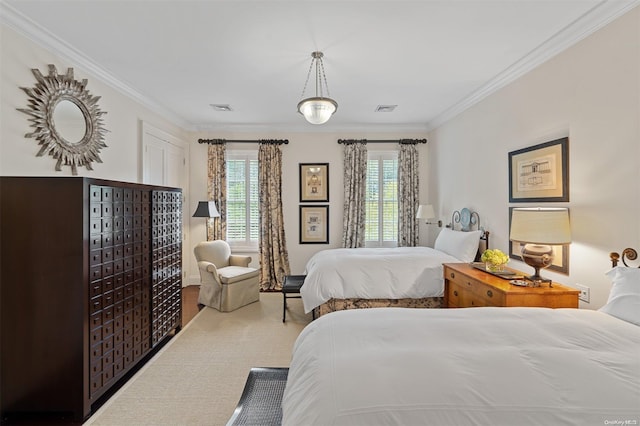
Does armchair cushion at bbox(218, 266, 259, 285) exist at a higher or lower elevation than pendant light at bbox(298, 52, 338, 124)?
lower

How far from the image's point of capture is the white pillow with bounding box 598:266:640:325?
1661mm

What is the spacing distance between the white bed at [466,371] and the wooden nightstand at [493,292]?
65 centimetres

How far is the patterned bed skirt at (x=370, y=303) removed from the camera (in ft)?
11.8

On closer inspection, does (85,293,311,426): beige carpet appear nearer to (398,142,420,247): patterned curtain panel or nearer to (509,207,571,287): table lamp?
(509,207,571,287): table lamp

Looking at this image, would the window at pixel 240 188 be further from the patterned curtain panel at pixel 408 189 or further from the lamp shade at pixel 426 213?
the lamp shade at pixel 426 213

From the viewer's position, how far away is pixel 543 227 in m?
2.33

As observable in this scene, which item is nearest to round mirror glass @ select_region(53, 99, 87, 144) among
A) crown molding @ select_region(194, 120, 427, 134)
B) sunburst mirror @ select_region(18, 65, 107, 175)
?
sunburst mirror @ select_region(18, 65, 107, 175)

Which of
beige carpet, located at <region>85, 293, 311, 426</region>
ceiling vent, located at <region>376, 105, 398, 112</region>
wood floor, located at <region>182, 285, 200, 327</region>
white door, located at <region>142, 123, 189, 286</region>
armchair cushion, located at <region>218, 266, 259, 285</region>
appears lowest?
beige carpet, located at <region>85, 293, 311, 426</region>

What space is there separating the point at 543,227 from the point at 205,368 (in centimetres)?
316

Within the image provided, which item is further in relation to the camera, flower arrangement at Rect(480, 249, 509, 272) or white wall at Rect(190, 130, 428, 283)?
white wall at Rect(190, 130, 428, 283)

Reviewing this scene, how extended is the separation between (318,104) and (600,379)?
8.30 ft

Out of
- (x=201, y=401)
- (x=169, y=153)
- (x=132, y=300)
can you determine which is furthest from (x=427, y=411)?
(x=169, y=153)

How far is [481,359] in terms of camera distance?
1.20 meters

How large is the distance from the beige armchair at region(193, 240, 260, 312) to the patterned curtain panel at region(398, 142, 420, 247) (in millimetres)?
2741
